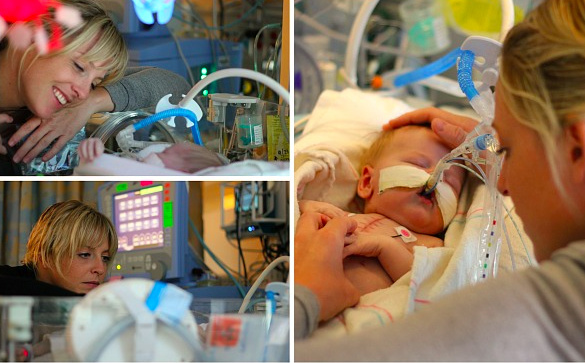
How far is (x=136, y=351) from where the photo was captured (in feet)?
3.11

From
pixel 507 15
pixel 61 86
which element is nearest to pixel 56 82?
pixel 61 86

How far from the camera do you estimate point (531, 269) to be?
895 millimetres

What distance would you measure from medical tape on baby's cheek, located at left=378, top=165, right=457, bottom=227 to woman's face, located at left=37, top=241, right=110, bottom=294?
640 mm

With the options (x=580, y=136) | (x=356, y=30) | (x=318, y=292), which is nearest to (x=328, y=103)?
(x=356, y=30)

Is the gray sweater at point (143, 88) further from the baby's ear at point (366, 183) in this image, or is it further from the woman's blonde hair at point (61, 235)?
the baby's ear at point (366, 183)

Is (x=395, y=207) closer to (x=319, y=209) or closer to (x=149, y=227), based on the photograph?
(x=319, y=209)

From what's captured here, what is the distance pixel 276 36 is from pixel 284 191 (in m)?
0.40

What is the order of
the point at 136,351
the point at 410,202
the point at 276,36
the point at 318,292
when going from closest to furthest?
the point at 136,351 < the point at 318,292 < the point at 410,202 < the point at 276,36

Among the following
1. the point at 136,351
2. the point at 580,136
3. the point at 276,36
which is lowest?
the point at 136,351

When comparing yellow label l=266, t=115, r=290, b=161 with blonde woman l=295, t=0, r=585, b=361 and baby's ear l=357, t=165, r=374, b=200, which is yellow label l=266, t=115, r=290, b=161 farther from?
baby's ear l=357, t=165, r=374, b=200

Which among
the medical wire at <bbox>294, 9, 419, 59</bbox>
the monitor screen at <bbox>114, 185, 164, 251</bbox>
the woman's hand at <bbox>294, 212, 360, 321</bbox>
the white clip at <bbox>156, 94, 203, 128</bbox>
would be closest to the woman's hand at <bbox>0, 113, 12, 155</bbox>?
the white clip at <bbox>156, 94, 203, 128</bbox>

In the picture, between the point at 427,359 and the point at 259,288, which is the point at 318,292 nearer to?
the point at 259,288

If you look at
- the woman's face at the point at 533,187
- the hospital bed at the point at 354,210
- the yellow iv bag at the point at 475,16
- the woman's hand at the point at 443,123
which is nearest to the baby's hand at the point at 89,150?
the hospital bed at the point at 354,210

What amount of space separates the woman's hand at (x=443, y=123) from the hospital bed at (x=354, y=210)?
11cm
